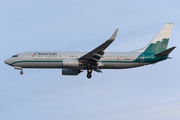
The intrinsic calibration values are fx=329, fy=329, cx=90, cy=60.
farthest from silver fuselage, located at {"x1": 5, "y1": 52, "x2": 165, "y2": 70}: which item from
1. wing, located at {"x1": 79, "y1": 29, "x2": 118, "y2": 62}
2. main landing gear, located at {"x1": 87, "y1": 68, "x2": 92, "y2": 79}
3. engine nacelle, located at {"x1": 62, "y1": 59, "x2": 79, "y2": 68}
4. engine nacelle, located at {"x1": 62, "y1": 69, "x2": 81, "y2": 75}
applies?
engine nacelle, located at {"x1": 62, "y1": 69, "x2": 81, "y2": 75}

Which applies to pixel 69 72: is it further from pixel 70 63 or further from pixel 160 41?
pixel 160 41

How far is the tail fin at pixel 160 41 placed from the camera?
4891cm

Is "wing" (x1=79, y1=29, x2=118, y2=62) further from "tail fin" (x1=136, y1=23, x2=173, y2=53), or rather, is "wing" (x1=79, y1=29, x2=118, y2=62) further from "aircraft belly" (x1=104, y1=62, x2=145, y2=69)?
"tail fin" (x1=136, y1=23, x2=173, y2=53)

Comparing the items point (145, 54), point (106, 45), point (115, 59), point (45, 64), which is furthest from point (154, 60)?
point (45, 64)

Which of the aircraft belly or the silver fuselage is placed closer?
the silver fuselage

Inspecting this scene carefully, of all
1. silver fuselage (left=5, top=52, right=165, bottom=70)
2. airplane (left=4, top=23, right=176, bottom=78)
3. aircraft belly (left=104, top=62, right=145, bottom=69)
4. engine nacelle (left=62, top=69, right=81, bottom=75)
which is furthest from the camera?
engine nacelle (left=62, top=69, right=81, bottom=75)

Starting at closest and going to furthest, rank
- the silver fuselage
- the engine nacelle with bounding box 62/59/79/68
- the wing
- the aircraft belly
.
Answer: the wing < the engine nacelle with bounding box 62/59/79/68 < the silver fuselage < the aircraft belly

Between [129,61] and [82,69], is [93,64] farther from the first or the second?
[129,61]

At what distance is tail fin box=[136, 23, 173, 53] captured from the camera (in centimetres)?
4891

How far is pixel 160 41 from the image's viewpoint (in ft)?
163

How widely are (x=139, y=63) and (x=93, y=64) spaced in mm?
6674

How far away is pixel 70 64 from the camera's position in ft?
148

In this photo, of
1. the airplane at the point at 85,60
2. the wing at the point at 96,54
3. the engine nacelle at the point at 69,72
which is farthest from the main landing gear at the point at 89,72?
the engine nacelle at the point at 69,72

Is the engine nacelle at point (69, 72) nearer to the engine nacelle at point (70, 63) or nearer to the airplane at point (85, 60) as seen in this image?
the airplane at point (85, 60)
